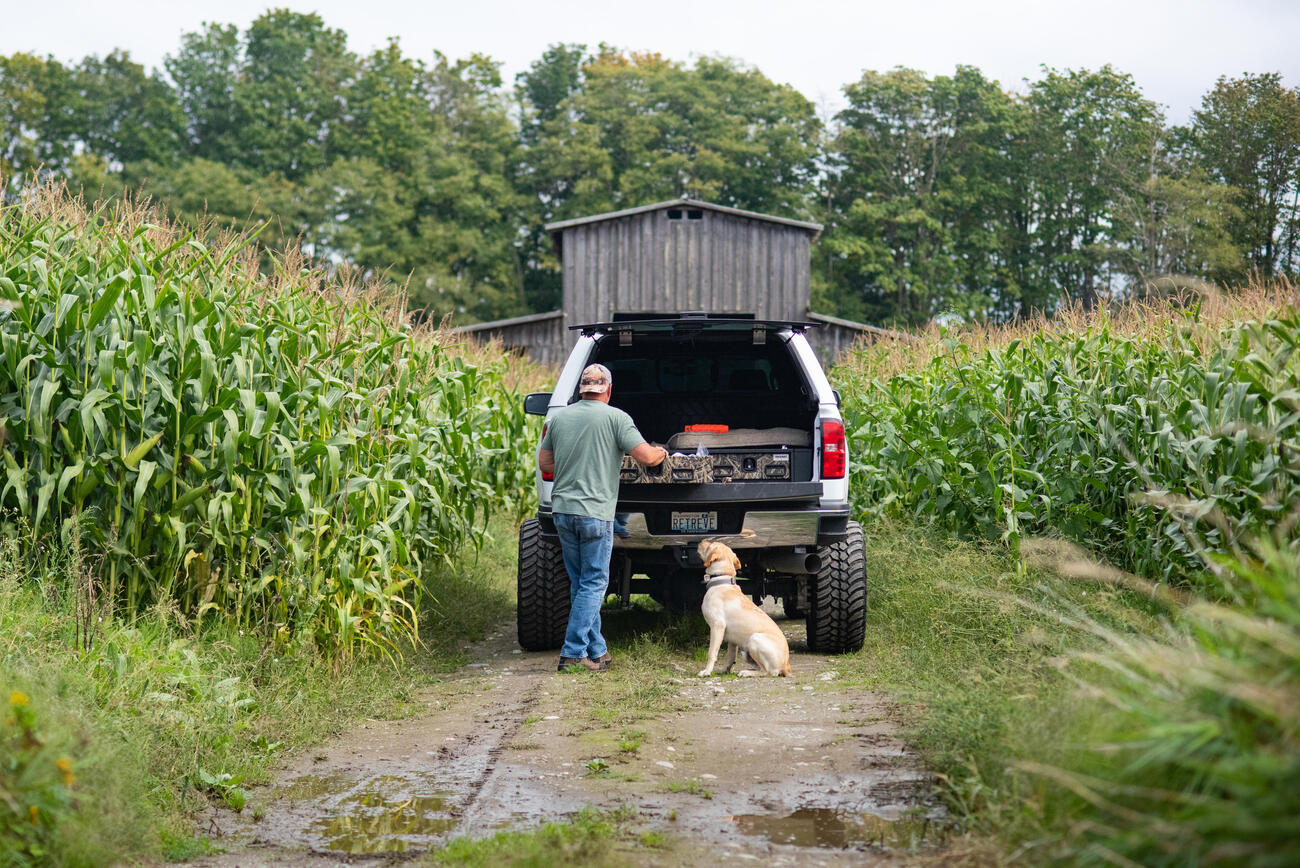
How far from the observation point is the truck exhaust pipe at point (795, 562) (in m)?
7.16

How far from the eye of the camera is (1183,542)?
6.27m

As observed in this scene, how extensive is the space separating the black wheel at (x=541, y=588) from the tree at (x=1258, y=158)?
27326 millimetres

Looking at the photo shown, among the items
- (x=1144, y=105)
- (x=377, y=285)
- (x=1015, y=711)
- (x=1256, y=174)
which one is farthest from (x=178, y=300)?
(x=1144, y=105)

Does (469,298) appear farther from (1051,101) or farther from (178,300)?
(178,300)

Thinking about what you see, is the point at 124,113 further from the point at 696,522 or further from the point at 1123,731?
the point at 1123,731

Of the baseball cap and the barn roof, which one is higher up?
the barn roof

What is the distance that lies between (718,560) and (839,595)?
0.99 metres

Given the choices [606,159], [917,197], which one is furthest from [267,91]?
[917,197]

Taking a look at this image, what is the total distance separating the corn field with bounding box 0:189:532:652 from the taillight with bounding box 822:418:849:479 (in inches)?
104

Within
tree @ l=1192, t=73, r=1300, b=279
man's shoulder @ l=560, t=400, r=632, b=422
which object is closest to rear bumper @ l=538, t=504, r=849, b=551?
man's shoulder @ l=560, t=400, r=632, b=422

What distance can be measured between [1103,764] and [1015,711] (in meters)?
1.38

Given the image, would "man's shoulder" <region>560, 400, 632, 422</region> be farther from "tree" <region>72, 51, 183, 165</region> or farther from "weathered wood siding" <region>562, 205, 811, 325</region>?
"tree" <region>72, 51, 183, 165</region>

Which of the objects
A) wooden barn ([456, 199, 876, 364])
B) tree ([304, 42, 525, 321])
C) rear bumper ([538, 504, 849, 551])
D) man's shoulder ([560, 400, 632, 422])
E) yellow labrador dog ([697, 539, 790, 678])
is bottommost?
yellow labrador dog ([697, 539, 790, 678])

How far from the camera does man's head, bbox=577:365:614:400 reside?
6.98 metres
